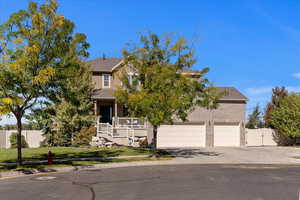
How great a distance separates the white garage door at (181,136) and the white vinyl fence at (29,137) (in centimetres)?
1083

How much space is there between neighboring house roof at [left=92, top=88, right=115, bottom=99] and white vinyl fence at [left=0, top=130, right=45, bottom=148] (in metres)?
5.99

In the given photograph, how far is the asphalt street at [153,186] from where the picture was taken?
9.07 metres

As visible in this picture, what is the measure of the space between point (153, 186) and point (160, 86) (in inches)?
347

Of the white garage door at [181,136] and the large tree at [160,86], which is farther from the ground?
the large tree at [160,86]

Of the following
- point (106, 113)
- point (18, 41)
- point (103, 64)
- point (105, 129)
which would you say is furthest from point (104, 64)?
point (18, 41)

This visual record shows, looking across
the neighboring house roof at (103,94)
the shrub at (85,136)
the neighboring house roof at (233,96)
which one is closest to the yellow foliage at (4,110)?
the shrub at (85,136)

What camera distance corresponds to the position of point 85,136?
2731 centimetres

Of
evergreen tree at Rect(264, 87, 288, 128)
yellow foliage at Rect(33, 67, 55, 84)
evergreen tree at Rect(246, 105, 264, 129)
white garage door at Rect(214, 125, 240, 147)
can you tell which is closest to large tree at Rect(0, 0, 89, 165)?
yellow foliage at Rect(33, 67, 55, 84)

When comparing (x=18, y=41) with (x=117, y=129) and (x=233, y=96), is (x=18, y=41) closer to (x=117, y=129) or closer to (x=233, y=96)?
(x=117, y=129)

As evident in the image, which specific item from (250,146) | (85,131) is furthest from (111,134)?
(250,146)

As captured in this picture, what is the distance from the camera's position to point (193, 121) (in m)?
30.3

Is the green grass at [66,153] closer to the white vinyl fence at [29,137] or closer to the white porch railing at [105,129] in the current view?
the white porch railing at [105,129]

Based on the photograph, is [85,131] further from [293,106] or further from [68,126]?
[293,106]

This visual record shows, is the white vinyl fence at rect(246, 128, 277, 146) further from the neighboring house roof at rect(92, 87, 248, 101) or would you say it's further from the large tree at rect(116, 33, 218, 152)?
the large tree at rect(116, 33, 218, 152)
